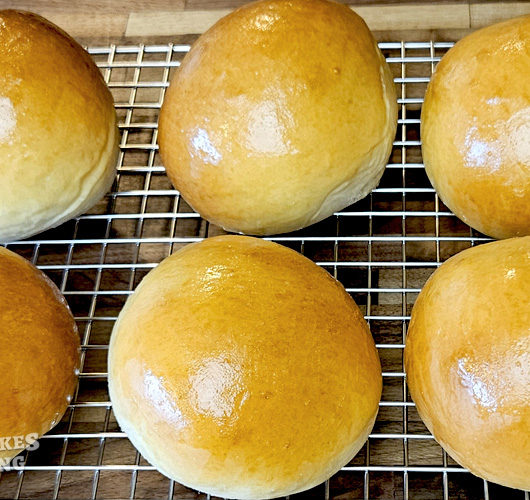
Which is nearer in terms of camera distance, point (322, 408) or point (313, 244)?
point (322, 408)

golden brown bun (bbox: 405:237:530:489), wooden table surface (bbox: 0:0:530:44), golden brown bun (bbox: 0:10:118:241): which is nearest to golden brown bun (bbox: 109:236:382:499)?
golden brown bun (bbox: 405:237:530:489)

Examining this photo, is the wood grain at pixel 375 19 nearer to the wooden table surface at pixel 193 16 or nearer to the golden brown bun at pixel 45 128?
the wooden table surface at pixel 193 16

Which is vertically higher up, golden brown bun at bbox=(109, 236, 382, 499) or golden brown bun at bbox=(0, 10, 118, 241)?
golden brown bun at bbox=(0, 10, 118, 241)

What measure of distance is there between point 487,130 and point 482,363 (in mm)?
474

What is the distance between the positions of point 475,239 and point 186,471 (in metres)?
0.81

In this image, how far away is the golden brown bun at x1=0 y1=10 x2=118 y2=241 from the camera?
59.6 inches

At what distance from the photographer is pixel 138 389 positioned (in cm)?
134

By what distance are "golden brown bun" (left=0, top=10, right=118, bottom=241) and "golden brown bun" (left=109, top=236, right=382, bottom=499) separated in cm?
36

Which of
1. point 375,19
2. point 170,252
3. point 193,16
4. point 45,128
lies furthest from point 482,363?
point 193,16

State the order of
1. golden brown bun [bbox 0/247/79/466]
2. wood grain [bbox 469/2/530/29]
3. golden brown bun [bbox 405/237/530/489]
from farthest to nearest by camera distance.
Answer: wood grain [bbox 469/2/530/29], golden brown bun [bbox 0/247/79/466], golden brown bun [bbox 405/237/530/489]

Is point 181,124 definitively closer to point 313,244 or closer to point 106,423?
point 313,244

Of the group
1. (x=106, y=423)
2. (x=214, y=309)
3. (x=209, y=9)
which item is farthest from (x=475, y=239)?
(x=209, y=9)

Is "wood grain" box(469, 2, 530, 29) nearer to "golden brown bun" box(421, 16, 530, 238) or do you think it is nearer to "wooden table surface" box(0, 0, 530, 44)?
"wooden table surface" box(0, 0, 530, 44)

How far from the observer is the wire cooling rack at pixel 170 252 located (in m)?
1.55
